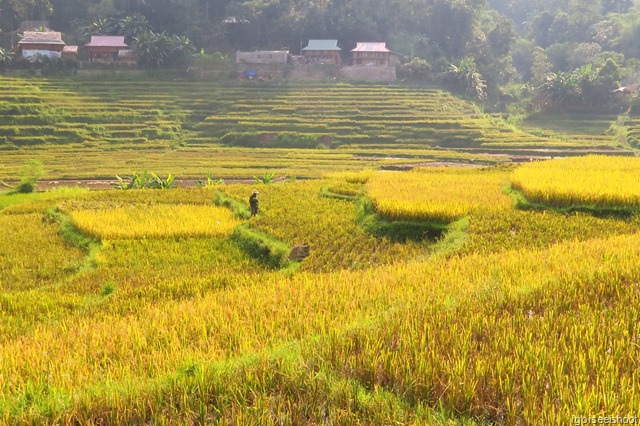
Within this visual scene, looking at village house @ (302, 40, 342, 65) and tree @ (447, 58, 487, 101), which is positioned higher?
village house @ (302, 40, 342, 65)

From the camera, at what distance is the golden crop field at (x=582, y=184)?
10836mm

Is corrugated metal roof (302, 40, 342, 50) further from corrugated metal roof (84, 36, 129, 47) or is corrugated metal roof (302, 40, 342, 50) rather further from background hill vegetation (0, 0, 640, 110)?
corrugated metal roof (84, 36, 129, 47)

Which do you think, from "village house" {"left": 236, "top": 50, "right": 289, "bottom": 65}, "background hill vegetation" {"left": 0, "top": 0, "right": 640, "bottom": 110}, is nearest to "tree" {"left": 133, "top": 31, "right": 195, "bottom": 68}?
"background hill vegetation" {"left": 0, "top": 0, "right": 640, "bottom": 110}

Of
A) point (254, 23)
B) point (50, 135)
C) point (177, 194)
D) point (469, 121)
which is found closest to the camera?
point (177, 194)

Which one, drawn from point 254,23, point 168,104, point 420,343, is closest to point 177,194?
point 420,343

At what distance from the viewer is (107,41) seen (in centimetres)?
5044

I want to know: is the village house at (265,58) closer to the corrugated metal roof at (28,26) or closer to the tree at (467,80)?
the tree at (467,80)

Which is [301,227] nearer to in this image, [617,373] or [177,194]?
[177,194]

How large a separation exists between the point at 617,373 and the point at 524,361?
0.50 m

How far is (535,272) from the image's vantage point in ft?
19.1

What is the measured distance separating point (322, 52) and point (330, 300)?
50.7 m

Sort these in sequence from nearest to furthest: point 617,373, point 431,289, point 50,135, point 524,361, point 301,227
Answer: point 617,373 → point 524,361 → point 431,289 → point 301,227 → point 50,135

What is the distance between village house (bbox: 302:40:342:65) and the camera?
2075 inches

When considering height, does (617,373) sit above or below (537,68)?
below
